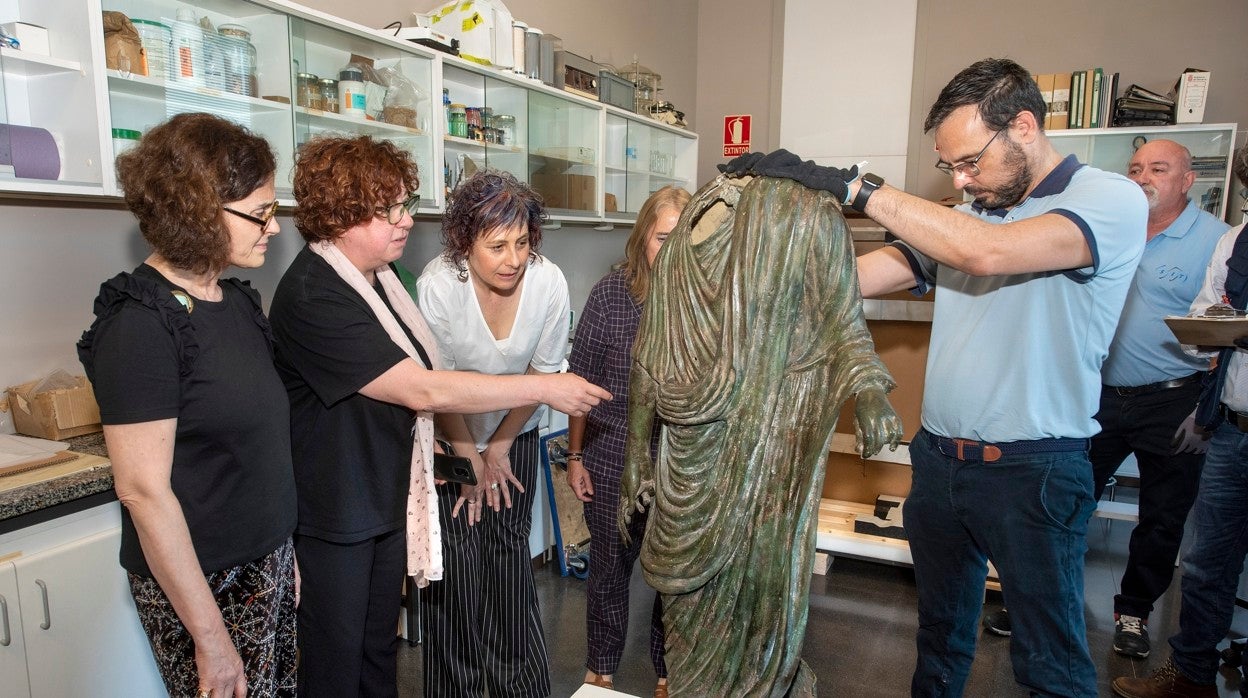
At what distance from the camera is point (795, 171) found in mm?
1298

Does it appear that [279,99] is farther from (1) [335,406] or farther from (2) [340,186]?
(1) [335,406]

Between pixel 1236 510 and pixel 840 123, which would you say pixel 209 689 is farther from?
pixel 840 123

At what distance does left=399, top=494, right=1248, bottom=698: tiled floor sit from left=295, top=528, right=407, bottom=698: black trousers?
1.03 m

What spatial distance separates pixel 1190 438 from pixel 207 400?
3.10 meters

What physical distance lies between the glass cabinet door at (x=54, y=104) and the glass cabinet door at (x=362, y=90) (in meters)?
0.63

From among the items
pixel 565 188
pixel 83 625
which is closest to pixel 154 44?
pixel 83 625

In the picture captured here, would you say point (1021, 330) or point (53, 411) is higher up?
point (1021, 330)

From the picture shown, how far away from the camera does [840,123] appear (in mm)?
5656

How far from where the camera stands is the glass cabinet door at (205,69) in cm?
209

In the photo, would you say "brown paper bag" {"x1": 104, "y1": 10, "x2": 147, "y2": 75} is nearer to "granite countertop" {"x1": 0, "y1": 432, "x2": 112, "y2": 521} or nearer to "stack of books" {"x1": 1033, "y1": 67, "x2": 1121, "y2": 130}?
"granite countertop" {"x1": 0, "y1": 432, "x2": 112, "y2": 521}

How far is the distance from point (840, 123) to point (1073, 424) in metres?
4.38

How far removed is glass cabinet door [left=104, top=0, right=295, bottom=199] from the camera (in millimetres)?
2093

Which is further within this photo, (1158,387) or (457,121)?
(457,121)

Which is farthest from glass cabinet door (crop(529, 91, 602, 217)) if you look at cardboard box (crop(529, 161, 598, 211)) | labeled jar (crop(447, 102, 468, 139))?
labeled jar (crop(447, 102, 468, 139))
